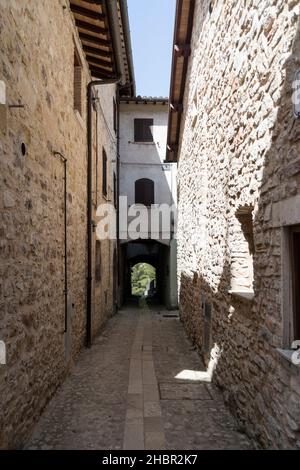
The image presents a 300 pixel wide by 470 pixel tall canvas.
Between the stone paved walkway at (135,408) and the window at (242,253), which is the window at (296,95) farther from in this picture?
the stone paved walkway at (135,408)

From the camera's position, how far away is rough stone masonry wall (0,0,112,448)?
3.36m

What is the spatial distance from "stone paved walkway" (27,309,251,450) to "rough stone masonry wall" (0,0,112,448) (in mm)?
321

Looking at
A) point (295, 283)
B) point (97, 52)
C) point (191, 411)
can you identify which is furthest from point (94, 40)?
point (191, 411)

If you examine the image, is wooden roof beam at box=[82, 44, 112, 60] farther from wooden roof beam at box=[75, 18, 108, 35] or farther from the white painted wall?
the white painted wall

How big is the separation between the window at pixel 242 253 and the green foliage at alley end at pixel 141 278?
3016cm

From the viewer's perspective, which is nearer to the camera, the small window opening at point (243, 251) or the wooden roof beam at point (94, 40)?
the small window opening at point (243, 251)

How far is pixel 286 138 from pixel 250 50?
4.84 feet

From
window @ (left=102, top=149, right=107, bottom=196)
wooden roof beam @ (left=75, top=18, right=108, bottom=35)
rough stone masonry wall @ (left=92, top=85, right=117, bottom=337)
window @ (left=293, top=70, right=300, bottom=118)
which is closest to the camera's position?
window @ (left=293, top=70, right=300, bottom=118)

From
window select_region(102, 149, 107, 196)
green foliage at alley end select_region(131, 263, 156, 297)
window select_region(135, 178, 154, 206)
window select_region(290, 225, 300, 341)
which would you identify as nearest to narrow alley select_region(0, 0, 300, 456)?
window select_region(290, 225, 300, 341)

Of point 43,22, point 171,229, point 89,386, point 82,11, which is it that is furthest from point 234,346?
point 171,229

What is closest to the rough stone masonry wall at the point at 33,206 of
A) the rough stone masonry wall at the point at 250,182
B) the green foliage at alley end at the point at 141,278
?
the rough stone masonry wall at the point at 250,182

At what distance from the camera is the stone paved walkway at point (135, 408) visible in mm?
3863

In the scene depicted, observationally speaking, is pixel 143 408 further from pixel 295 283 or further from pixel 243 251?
pixel 295 283

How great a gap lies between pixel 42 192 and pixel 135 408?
9.48 ft
